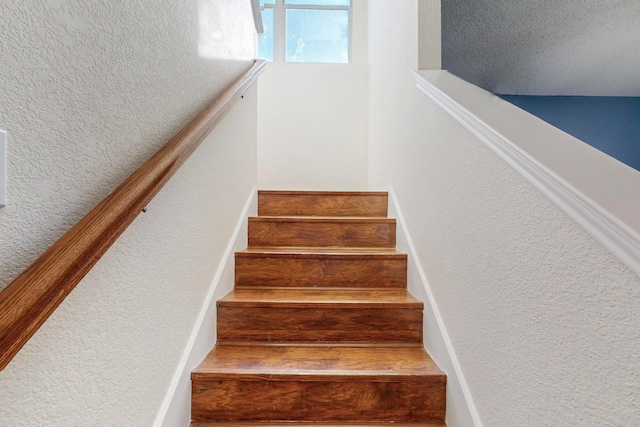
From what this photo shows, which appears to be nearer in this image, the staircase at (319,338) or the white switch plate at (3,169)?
the white switch plate at (3,169)

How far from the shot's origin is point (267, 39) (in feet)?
11.2

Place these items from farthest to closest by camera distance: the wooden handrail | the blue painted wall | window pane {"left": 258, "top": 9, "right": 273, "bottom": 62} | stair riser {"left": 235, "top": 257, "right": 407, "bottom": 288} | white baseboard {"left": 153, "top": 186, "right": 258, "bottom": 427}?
window pane {"left": 258, "top": 9, "right": 273, "bottom": 62}, the blue painted wall, stair riser {"left": 235, "top": 257, "right": 407, "bottom": 288}, white baseboard {"left": 153, "top": 186, "right": 258, "bottom": 427}, the wooden handrail

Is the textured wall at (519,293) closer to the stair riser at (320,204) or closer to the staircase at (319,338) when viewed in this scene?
the staircase at (319,338)

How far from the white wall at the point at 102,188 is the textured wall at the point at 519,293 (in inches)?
33.5

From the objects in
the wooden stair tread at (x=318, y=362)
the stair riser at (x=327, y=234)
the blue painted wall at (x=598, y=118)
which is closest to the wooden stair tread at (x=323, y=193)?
the stair riser at (x=327, y=234)

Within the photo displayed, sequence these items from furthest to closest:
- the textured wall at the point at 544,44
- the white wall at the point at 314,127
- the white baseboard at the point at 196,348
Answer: the white wall at the point at 314,127, the textured wall at the point at 544,44, the white baseboard at the point at 196,348

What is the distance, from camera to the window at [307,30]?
340cm

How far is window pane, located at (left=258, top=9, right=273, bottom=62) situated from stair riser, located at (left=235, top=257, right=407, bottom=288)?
2509 millimetres

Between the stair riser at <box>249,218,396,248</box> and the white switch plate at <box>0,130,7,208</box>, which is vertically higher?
the white switch plate at <box>0,130,7,208</box>

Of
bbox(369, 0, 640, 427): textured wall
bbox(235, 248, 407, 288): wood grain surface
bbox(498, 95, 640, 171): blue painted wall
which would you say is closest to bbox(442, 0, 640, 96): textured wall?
bbox(498, 95, 640, 171): blue painted wall

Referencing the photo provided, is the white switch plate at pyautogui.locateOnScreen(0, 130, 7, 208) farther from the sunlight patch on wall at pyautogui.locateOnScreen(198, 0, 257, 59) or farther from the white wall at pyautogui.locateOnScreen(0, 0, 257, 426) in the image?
the sunlight patch on wall at pyautogui.locateOnScreen(198, 0, 257, 59)

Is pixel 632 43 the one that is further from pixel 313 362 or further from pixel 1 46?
pixel 1 46

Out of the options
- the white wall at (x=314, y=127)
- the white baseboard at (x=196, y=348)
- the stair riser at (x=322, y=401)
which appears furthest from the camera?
the white wall at (x=314, y=127)

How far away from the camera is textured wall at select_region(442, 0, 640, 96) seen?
1.84m
